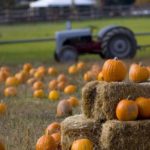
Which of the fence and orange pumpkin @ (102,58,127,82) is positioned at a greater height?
orange pumpkin @ (102,58,127,82)

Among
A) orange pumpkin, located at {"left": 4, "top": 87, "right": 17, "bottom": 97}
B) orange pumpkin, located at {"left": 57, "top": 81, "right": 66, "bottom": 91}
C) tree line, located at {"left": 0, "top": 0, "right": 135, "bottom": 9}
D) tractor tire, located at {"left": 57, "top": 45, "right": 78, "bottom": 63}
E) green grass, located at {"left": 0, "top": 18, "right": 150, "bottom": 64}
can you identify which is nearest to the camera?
orange pumpkin, located at {"left": 4, "top": 87, "right": 17, "bottom": 97}

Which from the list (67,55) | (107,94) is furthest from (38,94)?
(67,55)

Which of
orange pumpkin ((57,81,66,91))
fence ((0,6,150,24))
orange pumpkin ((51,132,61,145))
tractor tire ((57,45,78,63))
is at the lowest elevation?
fence ((0,6,150,24))

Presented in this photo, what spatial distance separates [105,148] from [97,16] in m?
64.5

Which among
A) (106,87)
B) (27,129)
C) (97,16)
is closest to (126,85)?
(106,87)

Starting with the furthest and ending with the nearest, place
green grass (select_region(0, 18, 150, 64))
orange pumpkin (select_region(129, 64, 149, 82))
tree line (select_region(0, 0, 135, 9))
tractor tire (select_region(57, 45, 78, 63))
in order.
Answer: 1. tree line (select_region(0, 0, 135, 9))
2. green grass (select_region(0, 18, 150, 64))
3. tractor tire (select_region(57, 45, 78, 63))
4. orange pumpkin (select_region(129, 64, 149, 82))

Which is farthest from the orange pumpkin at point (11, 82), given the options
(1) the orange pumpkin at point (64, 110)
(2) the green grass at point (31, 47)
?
(2) the green grass at point (31, 47)

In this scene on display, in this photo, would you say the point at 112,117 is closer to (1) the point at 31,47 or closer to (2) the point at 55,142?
(2) the point at 55,142

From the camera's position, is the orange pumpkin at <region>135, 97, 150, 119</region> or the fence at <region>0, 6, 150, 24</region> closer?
the orange pumpkin at <region>135, 97, 150, 119</region>

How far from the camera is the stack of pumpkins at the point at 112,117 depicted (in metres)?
7.47

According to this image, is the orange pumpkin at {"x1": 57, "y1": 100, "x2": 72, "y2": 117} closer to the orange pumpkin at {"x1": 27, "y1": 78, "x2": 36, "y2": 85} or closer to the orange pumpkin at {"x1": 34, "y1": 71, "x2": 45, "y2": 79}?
the orange pumpkin at {"x1": 27, "y1": 78, "x2": 36, "y2": 85}

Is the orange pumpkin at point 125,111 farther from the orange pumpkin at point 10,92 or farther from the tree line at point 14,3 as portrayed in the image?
the tree line at point 14,3

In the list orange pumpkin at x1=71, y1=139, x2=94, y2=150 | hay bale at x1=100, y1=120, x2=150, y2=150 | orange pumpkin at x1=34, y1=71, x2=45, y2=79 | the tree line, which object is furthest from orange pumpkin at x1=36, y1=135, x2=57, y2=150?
the tree line

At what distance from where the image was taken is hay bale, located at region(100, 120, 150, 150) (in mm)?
7457
